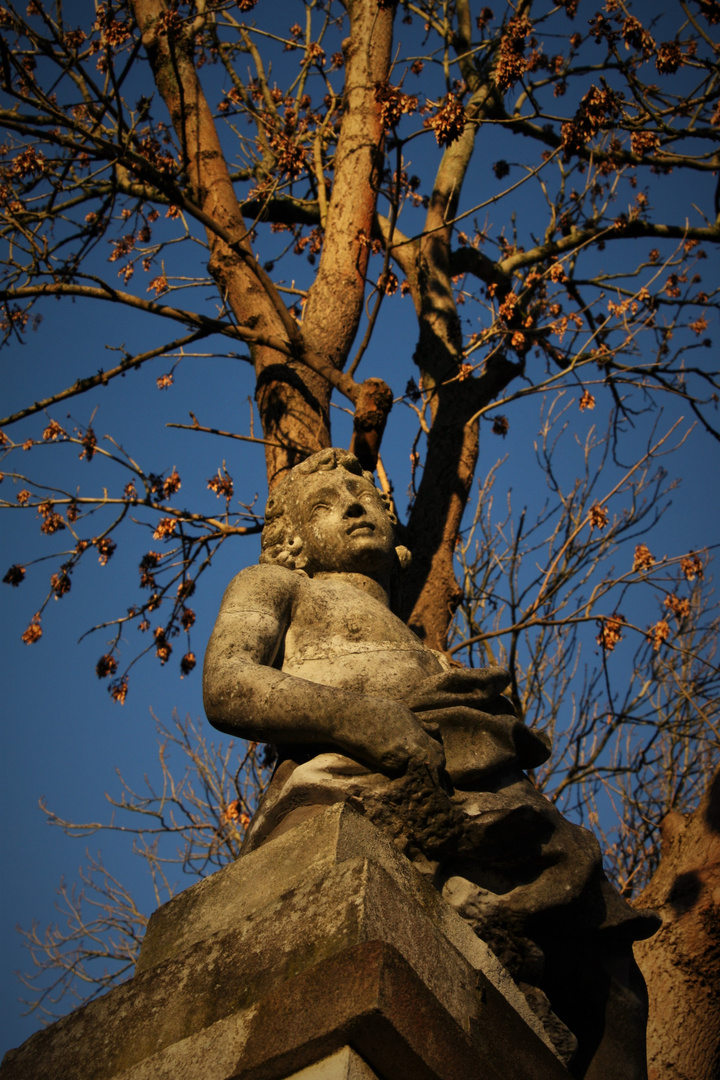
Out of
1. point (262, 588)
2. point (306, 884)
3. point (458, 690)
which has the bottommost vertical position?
point (306, 884)

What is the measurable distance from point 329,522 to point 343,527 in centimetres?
7

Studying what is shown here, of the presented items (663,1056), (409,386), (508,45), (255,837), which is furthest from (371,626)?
(508,45)

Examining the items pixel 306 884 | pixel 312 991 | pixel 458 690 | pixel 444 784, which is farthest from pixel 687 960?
pixel 312 991

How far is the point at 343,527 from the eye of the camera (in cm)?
398

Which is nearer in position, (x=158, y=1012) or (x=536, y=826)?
(x=158, y=1012)

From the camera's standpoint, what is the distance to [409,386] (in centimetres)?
611

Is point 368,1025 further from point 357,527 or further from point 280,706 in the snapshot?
point 357,527

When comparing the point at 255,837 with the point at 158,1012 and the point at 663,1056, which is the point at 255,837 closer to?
the point at 158,1012

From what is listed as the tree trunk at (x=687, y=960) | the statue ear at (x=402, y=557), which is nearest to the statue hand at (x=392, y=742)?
the statue ear at (x=402, y=557)

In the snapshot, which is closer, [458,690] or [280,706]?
[280,706]

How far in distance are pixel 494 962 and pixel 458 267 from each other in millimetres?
6321

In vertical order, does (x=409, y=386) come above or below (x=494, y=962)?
above

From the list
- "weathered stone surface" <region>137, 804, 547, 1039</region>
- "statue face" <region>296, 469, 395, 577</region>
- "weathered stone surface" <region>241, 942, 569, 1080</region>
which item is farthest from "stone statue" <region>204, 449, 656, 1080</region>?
"weathered stone surface" <region>241, 942, 569, 1080</region>

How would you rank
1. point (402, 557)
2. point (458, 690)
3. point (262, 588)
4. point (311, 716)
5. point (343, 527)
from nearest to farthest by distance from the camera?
point (311, 716)
point (458, 690)
point (262, 588)
point (343, 527)
point (402, 557)
